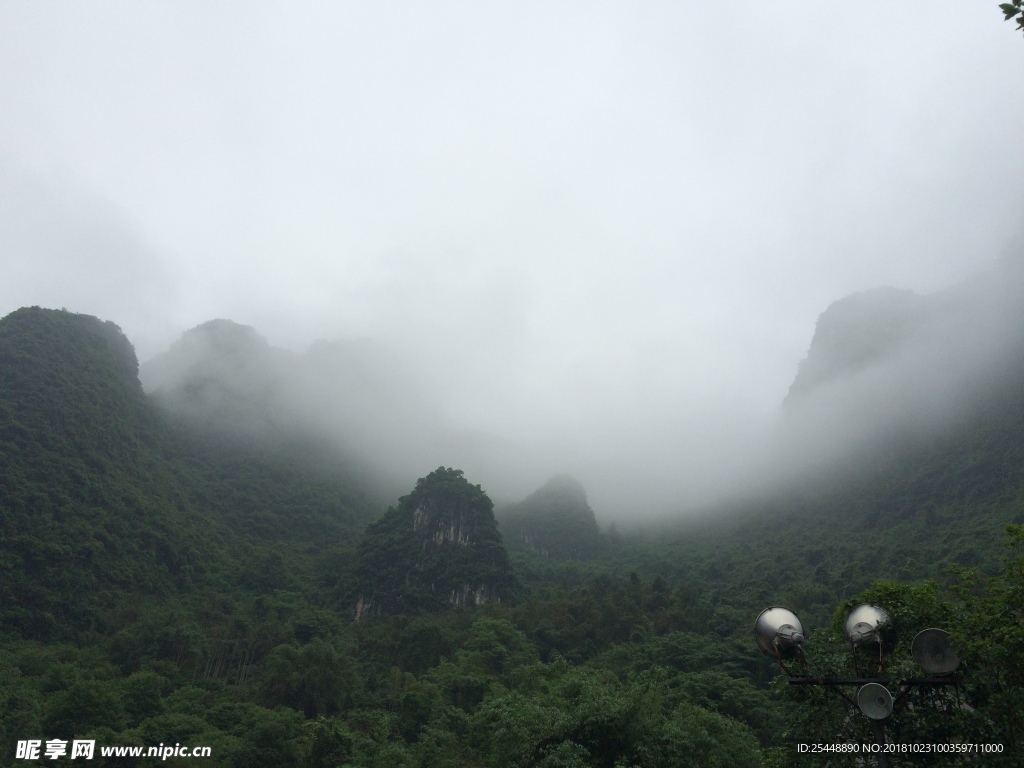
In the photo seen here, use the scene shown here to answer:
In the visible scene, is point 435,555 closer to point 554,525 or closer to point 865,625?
point 554,525

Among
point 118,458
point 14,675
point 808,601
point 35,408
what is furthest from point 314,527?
point 808,601

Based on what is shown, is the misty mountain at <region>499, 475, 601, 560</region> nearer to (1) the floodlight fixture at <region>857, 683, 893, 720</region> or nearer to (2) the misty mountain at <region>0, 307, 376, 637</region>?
(2) the misty mountain at <region>0, 307, 376, 637</region>

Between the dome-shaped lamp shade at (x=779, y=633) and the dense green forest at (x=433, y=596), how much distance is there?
1.81 m

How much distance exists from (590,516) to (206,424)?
4627cm

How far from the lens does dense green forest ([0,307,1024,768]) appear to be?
37.6 ft

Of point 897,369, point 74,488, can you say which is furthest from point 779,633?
point 897,369

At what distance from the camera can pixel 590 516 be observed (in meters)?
74.1

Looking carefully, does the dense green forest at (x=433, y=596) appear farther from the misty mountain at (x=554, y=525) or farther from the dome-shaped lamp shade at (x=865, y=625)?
the dome-shaped lamp shade at (x=865, y=625)

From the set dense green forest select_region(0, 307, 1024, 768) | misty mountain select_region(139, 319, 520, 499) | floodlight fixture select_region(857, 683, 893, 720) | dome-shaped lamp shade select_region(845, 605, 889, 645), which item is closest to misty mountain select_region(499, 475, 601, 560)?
dense green forest select_region(0, 307, 1024, 768)

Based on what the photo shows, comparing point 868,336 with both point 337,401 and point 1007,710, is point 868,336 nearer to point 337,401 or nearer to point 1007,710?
point 337,401

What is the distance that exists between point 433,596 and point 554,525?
25595mm

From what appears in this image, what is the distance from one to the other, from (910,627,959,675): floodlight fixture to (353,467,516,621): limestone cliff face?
149ft

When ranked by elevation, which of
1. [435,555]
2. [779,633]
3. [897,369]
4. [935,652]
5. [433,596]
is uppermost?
[897,369]

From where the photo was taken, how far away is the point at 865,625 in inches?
191
